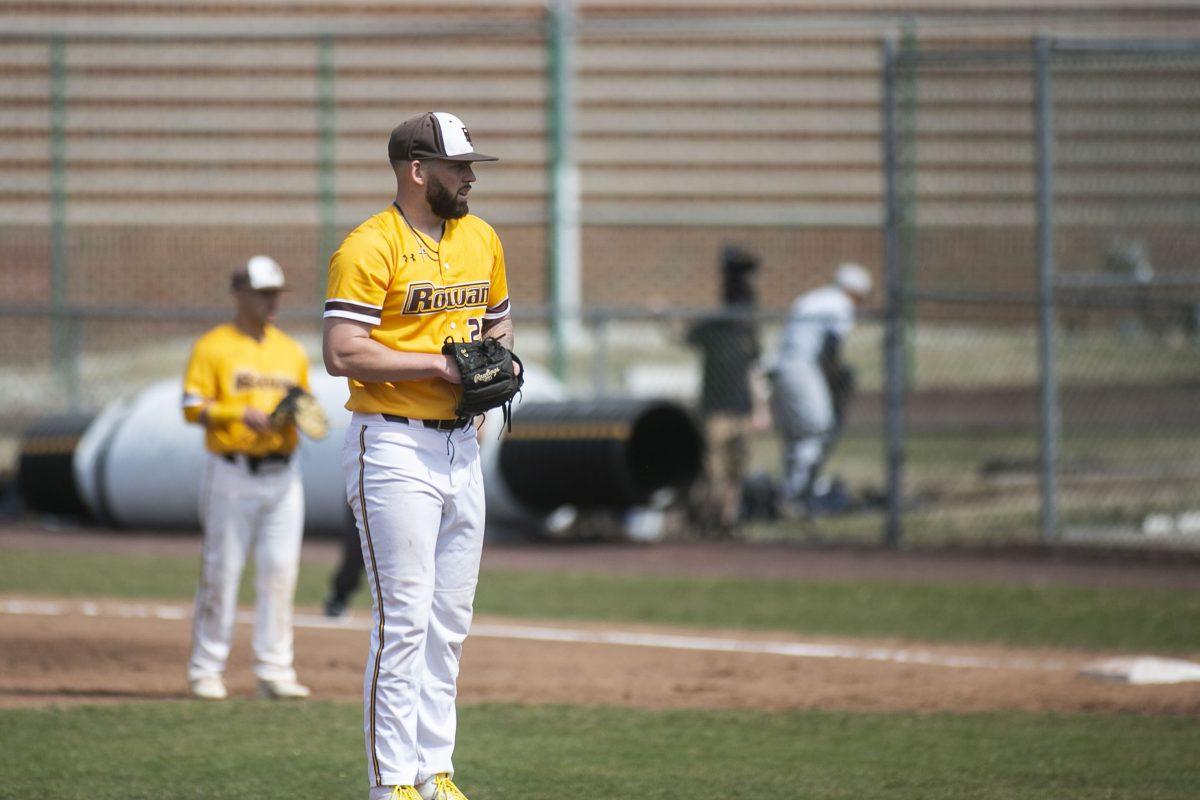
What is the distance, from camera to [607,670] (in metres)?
8.81

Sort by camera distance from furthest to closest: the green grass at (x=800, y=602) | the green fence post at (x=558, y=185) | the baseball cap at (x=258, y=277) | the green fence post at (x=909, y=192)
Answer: the green fence post at (x=558, y=185), the green fence post at (x=909, y=192), the green grass at (x=800, y=602), the baseball cap at (x=258, y=277)

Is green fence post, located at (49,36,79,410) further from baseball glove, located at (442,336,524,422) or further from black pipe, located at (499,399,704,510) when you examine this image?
baseball glove, located at (442,336,524,422)

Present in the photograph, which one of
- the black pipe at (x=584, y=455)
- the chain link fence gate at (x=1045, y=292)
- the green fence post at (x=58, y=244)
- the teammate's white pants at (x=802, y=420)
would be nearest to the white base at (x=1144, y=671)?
the chain link fence gate at (x=1045, y=292)

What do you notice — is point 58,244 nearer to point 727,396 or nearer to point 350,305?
point 727,396

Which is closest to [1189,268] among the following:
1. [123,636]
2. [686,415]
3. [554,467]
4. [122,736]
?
[686,415]

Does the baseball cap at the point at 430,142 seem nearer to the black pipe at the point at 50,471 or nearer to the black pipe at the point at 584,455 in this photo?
→ the black pipe at the point at 584,455

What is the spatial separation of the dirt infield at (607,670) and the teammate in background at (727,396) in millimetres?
4247

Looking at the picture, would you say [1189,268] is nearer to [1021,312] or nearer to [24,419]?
[1021,312]

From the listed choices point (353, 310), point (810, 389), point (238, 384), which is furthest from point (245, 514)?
point (810, 389)

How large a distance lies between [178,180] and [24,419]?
13.4 feet

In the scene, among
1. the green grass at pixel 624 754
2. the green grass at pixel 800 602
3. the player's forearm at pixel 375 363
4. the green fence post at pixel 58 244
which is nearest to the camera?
the player's forearm at pixel 375 363

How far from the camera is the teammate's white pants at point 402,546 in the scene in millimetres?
5402

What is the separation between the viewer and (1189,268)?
1639 centimetres

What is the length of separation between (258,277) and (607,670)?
2678 millimetres
